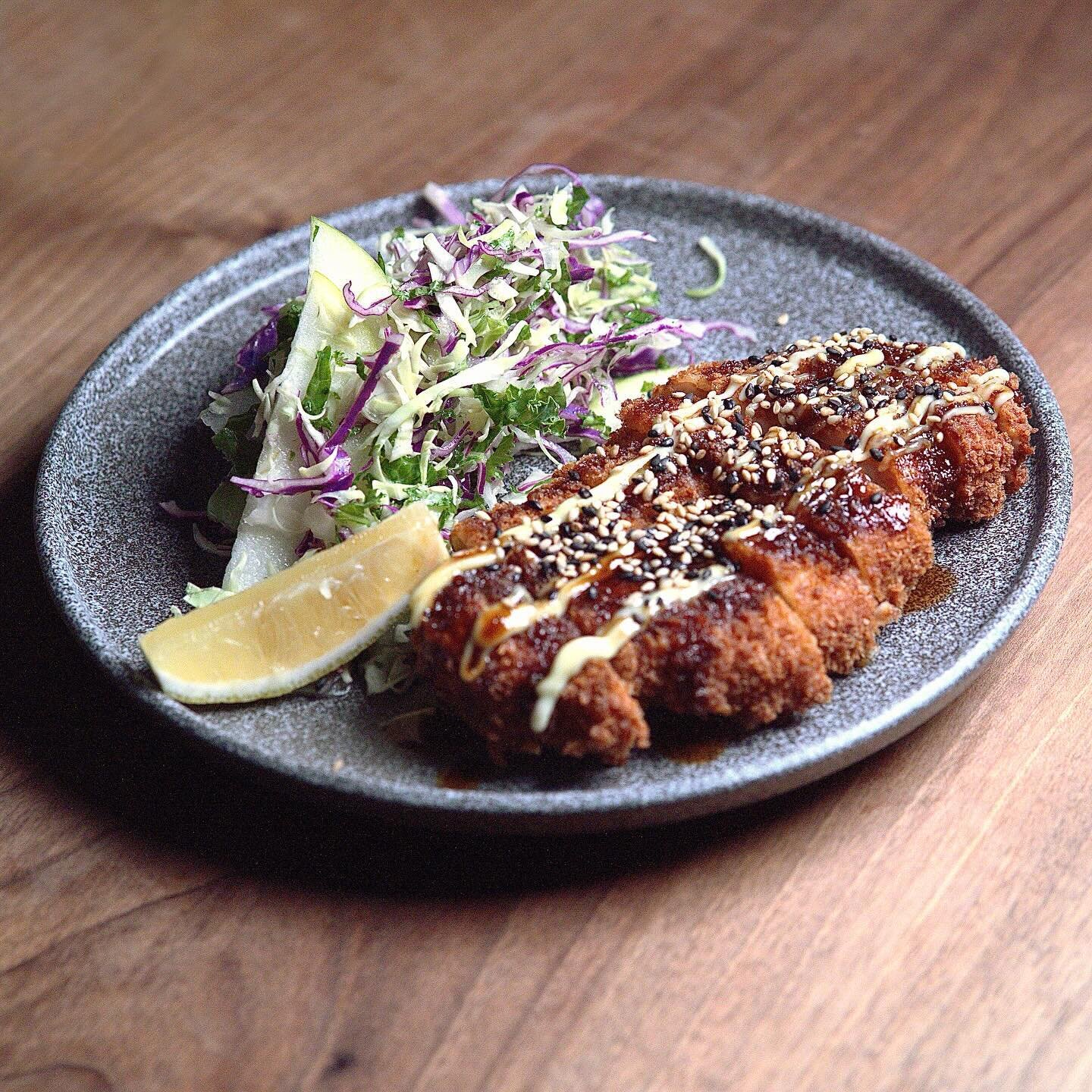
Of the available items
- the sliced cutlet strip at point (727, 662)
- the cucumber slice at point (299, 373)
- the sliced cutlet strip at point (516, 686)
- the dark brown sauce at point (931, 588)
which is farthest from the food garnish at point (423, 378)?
the dark brown sauce at point (931, 588)

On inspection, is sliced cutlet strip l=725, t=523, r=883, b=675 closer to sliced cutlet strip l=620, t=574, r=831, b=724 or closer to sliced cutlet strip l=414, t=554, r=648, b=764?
sliced cutlet strip l=620, t=574, r=831, b=724

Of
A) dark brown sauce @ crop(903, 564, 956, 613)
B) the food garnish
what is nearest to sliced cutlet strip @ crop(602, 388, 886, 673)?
dark brown sauce @ crop(903, 564, 956, 613)

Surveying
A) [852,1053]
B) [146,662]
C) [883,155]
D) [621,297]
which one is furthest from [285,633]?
[883,155]

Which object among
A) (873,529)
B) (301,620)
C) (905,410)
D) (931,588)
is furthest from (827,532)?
(301,620)

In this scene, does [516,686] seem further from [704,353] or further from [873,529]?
[704,353]

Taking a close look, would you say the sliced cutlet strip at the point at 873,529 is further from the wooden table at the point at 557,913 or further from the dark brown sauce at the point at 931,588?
the wooden table at the point at 557,913
